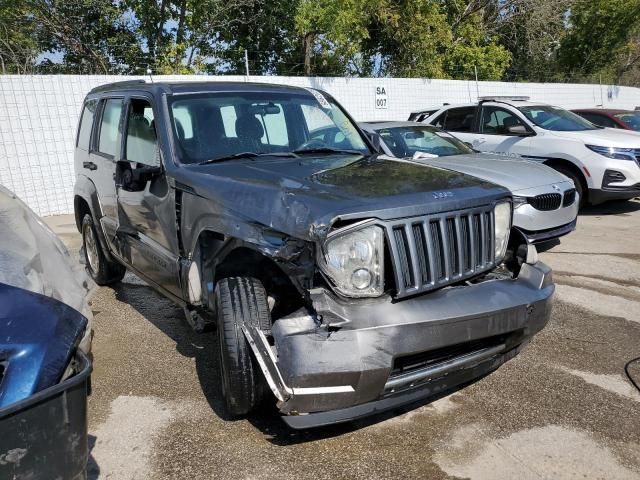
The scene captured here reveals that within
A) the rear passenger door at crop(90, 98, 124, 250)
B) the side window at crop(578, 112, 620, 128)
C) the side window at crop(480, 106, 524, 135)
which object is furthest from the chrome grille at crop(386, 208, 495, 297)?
the side window at crop(578, 112, 620, 128)

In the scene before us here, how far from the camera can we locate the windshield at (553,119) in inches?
351

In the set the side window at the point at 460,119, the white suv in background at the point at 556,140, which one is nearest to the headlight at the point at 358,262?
the white suv in background at the point at 556,140

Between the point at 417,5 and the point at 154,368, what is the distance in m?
17.0

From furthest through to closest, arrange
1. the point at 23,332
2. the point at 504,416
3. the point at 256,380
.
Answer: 1. the point at 504,416
2. the point at 256,380
3. the point at 23,332

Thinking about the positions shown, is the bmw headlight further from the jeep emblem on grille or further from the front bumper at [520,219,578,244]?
the jeep emblem on grille

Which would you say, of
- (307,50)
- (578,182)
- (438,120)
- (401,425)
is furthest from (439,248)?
(307,50)

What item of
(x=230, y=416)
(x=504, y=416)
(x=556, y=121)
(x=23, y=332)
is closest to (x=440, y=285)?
(x=504, y=416)

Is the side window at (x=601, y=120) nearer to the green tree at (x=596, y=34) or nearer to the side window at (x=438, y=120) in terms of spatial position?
the side window at (x=438, y=120)

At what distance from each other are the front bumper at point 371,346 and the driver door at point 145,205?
1.24 meters

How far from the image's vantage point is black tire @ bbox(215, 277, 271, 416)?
111 inches

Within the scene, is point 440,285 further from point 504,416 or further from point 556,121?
point 556,121

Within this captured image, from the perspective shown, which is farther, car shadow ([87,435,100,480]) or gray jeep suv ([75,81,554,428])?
car shadow ([87,435,100,480])

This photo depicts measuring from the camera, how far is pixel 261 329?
2.78 m

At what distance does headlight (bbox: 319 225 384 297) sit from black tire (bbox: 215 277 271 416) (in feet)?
1.62
